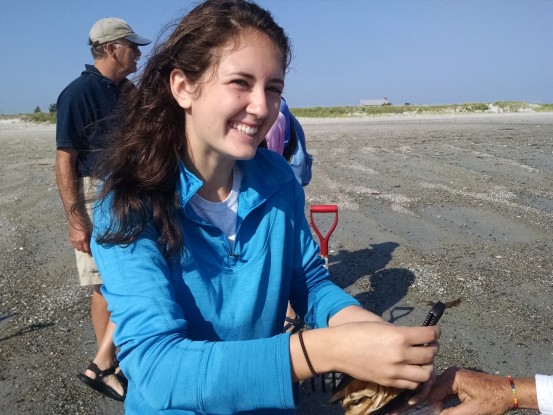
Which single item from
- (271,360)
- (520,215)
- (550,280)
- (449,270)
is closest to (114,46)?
(271,360)

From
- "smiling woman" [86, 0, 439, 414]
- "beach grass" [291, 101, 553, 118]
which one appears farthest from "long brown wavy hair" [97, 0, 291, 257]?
"beach grass" [291, 101, 553, 118]

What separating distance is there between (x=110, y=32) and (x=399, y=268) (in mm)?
4045

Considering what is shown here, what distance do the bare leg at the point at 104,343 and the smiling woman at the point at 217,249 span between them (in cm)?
196

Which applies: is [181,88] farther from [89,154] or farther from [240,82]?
[89,154]

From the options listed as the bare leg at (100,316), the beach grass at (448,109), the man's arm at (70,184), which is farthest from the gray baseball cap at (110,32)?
the beach grass at (448,109)

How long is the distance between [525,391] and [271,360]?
5.55 feet

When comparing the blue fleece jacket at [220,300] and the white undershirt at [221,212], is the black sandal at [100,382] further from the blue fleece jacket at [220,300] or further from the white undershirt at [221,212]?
the white undershirt at [221,212]

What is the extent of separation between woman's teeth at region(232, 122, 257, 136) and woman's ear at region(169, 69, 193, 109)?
0.22m

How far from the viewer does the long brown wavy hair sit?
169 centimetres

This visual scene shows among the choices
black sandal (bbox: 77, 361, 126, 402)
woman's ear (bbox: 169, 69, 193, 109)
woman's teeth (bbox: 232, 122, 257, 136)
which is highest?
woman's ear (bbox: 169, 69, 193, 109)

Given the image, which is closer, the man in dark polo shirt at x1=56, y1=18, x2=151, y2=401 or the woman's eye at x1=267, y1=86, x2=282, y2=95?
the woman's eye at x1=267, y1=86, x2=282, y2=95

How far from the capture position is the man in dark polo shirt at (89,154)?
12.0 ft

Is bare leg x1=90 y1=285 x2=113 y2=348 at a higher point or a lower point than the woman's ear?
lower

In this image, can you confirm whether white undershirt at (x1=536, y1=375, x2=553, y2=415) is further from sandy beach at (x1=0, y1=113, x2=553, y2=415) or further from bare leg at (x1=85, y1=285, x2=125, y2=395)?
bare leg at (x1=85, y1=285, x2=125, y2=395)
